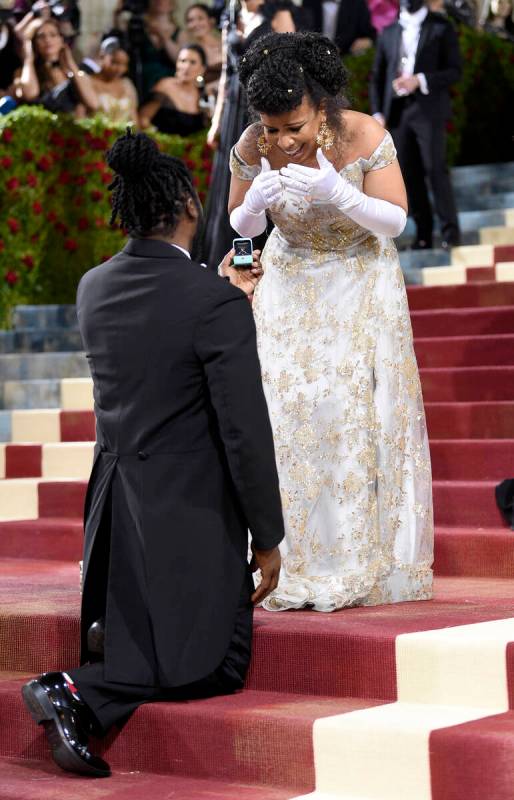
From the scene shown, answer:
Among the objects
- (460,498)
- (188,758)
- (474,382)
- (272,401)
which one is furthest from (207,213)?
(188,758)

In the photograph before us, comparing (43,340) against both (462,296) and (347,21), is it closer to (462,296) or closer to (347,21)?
(462,296)

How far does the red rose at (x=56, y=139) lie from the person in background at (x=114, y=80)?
1.11 m

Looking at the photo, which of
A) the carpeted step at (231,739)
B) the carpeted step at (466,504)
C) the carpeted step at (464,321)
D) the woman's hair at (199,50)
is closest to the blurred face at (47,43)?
the woman's hair at (199,50)

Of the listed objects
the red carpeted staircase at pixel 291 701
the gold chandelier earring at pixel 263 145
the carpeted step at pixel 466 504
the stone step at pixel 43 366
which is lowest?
the red carpeted staircase at pixel 291 701

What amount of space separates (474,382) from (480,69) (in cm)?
465

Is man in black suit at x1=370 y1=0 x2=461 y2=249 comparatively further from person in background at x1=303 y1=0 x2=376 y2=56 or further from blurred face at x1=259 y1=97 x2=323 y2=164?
blurred face at x1=259 y1=97 x2=323 y2=164

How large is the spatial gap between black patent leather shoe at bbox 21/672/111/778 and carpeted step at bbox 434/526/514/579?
181 cm

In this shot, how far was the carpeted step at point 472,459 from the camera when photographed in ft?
18.4

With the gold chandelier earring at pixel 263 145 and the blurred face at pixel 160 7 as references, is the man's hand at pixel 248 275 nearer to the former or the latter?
the gold chandelier earring at pixel 263 145

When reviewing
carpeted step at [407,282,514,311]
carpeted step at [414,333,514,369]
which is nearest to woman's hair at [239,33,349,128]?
carpeted step at [414,333,514,369]

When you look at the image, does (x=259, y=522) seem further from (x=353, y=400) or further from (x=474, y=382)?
(x=474, y=382)

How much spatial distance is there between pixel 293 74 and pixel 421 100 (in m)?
4.52

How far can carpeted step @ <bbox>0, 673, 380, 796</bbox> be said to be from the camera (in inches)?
138

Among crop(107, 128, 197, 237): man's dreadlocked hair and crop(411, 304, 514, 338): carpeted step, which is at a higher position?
crop(107, 128, 197, 237): man's dreadlocked hair
